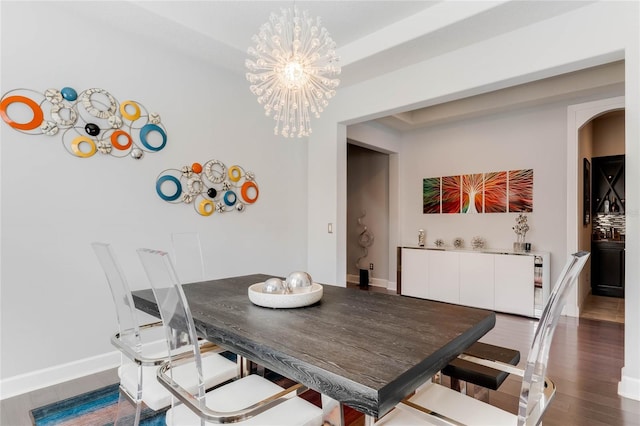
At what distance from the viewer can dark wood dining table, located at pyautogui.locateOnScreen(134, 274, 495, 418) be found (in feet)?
3.27

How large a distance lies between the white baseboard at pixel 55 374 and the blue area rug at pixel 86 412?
1.08 ft

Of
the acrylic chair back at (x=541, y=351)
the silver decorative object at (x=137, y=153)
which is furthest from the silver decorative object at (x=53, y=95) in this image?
the acrylic chair back at (x=541, y=351)

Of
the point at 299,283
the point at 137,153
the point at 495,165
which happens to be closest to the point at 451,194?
the point at 495,165

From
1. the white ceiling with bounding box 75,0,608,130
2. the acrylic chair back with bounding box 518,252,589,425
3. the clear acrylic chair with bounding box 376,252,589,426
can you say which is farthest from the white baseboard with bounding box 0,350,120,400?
the acrylic chair back with bounding box 518,252,589,425

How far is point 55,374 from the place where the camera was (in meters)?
2.43

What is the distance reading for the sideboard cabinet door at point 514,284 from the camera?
161 inches

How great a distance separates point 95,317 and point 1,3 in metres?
2.28

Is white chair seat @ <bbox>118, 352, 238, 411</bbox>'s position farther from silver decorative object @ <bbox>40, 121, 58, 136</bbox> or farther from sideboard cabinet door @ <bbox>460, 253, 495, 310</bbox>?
sideboard cabinet door @ <bbox>460, 253, 495, 310</bbox>

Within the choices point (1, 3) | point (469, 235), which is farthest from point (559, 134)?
point (1, 3)

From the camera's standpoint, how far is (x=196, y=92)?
3285 millimetres

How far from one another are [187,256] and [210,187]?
0.72 metres

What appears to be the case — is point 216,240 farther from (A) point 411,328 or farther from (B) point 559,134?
(B) point 559,134

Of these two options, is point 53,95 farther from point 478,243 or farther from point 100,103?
point 478,243

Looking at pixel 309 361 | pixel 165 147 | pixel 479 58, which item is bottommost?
pixel 309 361
